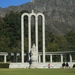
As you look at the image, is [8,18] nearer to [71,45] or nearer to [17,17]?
[17,17]

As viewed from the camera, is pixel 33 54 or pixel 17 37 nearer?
pixel 33 54

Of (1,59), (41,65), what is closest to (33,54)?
(41,65)

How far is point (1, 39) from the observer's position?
332ft

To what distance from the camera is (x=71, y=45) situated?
11525cm

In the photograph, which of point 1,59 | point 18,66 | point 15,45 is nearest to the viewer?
point 18,66

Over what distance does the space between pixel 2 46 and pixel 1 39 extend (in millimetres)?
3534

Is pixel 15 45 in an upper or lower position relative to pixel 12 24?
lower

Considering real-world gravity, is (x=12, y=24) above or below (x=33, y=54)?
above

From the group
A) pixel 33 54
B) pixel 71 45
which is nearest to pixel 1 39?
pixel 71 45

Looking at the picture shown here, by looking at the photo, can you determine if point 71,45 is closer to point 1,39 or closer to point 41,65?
point 1,39

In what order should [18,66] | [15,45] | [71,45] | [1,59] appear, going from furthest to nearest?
1. [71,45]
2. [15,45]
3. [1,59]
4. [18,66]

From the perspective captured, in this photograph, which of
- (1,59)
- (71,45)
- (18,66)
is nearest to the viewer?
(18,66)

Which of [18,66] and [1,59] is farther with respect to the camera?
[1,59]

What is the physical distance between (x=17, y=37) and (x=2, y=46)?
14.9 m
